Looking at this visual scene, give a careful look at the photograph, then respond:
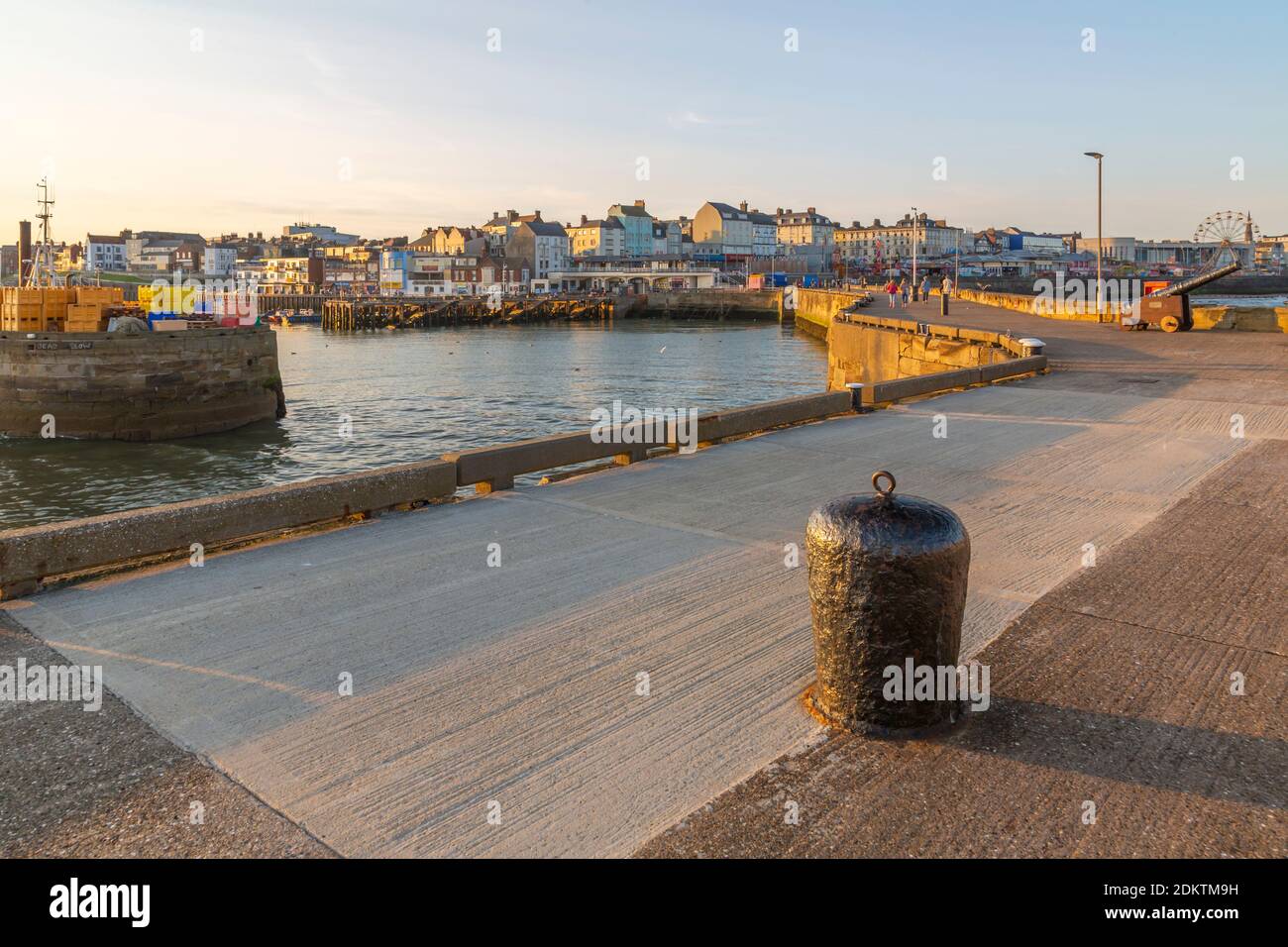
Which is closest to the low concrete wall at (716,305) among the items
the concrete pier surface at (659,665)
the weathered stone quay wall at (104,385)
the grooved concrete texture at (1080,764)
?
the weathered stone quay wall at (104,385)

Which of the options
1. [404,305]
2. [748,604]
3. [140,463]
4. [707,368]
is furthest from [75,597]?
[404,305]

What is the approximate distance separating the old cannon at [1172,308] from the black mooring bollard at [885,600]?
33275 millimetres

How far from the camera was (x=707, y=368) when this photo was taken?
53.3 m

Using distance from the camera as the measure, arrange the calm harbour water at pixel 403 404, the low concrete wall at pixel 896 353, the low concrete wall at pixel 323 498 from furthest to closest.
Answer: the low concrete wall at pixel 896 353, the calm harbour water at pixel 403 404, the low concrete wall at pixel 323 498

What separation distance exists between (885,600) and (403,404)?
123 ft

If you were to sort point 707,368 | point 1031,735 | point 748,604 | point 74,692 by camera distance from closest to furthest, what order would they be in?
1. point 1031,735
2. point 74,692
3. point 748,604
4. point 707,368

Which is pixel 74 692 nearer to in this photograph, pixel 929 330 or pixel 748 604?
pixel 748 604

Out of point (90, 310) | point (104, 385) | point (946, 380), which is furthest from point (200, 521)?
point (90, 310)

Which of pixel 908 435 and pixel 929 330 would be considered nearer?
pixel 908 435

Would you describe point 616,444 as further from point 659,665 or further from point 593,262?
point 593,262

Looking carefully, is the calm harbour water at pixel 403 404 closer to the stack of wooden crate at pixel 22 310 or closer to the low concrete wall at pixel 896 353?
the low concrete wall at pixel 896 353

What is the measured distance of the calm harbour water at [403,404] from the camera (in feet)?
80.9
